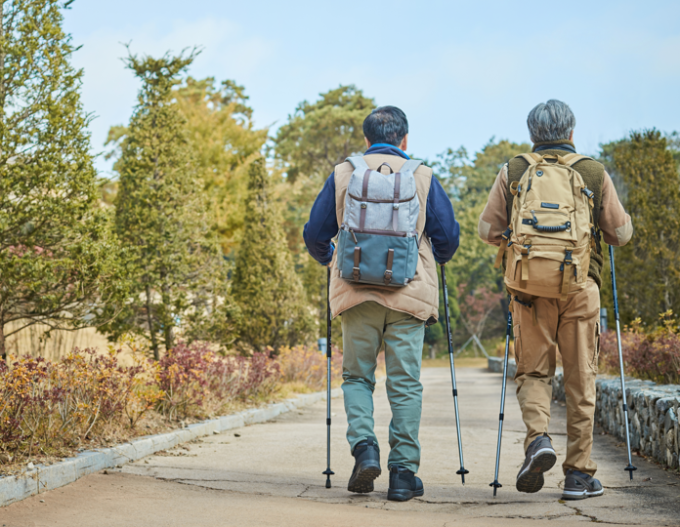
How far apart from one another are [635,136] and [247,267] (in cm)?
763

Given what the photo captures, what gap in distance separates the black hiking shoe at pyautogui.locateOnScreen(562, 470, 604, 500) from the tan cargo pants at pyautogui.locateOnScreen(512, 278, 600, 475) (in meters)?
0.04

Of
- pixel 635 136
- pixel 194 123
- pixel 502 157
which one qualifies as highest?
pixel 502 157

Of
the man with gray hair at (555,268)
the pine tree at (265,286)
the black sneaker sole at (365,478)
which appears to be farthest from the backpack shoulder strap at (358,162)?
the pine tree at (265,286)

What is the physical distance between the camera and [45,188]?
20.8 ft

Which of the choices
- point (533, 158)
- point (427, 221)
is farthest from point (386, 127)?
point (533, 158)

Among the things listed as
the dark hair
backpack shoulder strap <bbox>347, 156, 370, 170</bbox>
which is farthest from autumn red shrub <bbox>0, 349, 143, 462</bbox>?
the dark hair

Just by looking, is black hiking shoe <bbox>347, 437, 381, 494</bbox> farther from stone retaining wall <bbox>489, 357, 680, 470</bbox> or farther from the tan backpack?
stone retaining wall <bbox>489, 357, 680, 470</bbox>

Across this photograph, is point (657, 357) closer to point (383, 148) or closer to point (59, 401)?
point (383, 148)

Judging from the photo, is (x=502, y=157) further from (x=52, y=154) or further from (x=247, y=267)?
(x=52, y=154)

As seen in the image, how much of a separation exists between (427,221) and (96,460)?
2.67 meters

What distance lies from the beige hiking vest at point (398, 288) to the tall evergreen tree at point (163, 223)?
483 cm

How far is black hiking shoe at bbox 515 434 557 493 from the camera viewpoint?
12.1 feet

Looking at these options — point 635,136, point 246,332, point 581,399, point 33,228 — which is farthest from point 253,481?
point 635,136

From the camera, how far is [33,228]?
245 inches
